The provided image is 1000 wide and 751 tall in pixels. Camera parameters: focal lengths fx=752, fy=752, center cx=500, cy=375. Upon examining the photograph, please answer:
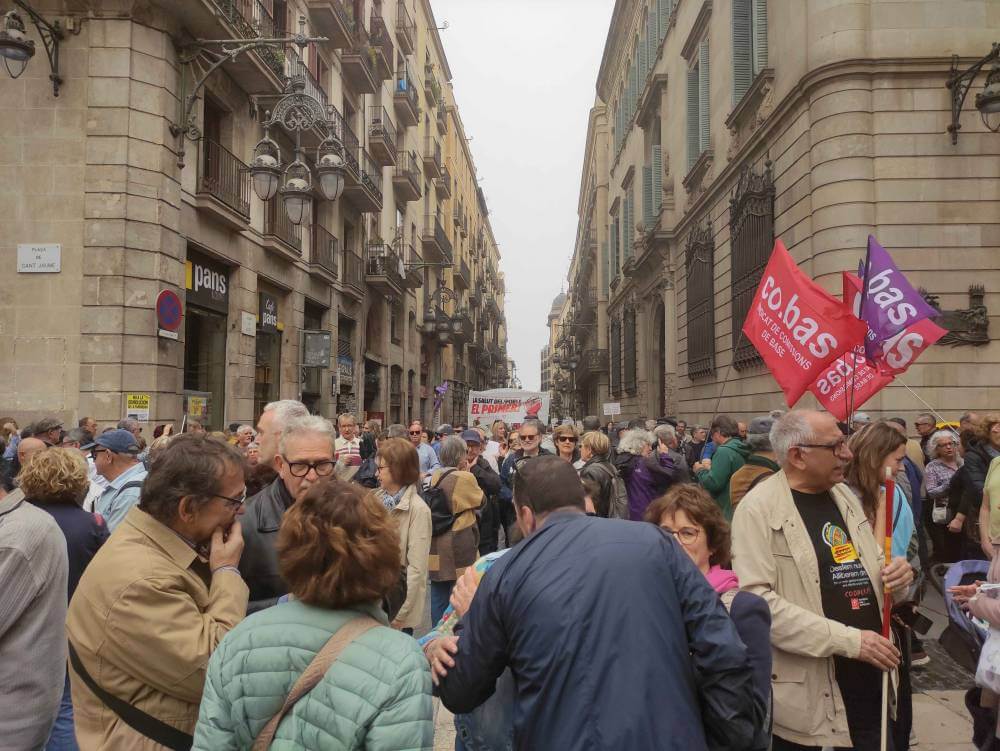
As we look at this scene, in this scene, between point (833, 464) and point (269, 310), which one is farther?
point (269, 310)

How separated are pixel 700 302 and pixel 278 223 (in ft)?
33.5

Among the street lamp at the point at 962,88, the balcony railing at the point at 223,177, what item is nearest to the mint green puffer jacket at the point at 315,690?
the street lamp at the point at 962,88

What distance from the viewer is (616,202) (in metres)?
36.7

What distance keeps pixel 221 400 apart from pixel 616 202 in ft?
88.1

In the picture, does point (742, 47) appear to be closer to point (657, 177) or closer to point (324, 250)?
point (657, 177)

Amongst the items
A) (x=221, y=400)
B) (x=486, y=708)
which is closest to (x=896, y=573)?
(x=486, y=708)

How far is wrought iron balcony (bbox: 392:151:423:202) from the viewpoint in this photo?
27688 millimetres

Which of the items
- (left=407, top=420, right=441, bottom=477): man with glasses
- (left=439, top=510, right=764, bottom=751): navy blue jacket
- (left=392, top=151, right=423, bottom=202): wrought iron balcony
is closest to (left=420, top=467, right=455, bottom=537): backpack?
(left=439, top=510, right=764, bottom=751): navy blue jacket

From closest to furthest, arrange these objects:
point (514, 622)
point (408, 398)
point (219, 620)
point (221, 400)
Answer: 1. point (514, 622)
2. point (219, 620)
3. point (221, 400)
4. point (408, 398)

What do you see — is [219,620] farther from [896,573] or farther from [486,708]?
[896,573]

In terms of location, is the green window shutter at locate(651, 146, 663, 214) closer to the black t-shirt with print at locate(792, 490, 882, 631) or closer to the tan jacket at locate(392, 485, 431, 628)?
the tan jacket at locate(392, 485, 431, 628)

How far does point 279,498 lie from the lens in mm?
3203

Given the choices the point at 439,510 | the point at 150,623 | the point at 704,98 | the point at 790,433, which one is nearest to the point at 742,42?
the point at 704,98

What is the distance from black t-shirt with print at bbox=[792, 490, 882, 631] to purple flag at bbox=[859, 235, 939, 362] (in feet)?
11.3
